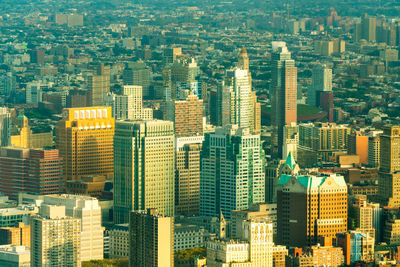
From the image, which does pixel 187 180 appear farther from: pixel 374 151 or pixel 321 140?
pixel 321 140

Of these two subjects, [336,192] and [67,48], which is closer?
[336,192]

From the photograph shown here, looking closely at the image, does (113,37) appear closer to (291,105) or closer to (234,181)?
(291,105)

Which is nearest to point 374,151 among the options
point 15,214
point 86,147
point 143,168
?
point 86,147

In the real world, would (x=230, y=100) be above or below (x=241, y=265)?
above

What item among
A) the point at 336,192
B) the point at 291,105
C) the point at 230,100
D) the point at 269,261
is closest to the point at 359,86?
the point at 291,105

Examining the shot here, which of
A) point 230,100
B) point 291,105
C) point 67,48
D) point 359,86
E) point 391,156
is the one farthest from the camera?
point 67,48

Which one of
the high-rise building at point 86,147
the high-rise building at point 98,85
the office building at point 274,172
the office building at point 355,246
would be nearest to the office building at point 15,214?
the high-rise building at point 86,147

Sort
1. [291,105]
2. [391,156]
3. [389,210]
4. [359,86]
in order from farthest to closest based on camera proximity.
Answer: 1. [359,86]
2. [291,105]
3. [391,156]
4. [389,210]

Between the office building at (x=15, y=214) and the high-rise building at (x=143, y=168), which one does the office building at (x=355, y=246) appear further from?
the office building at (x=15, y=214)
